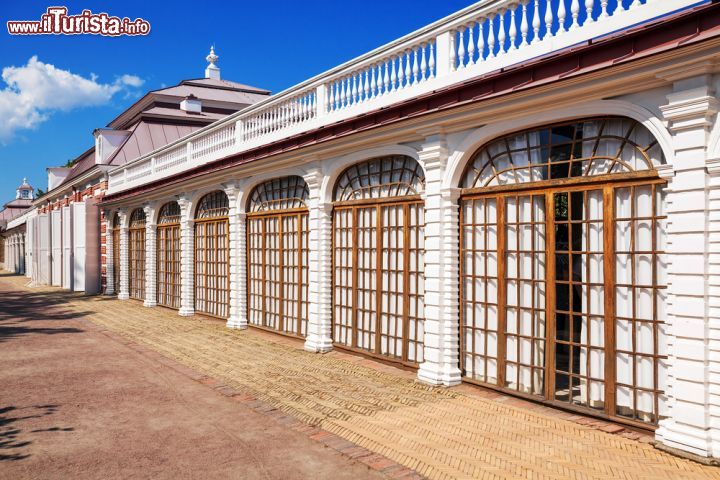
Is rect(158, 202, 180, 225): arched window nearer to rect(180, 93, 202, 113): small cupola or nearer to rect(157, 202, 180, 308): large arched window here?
rect(157, 202, 180, 308): large arched window

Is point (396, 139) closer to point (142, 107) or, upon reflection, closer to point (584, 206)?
point (584, 206)

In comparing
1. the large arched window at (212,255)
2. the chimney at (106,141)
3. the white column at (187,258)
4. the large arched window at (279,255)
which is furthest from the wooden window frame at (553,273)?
the chimney at (106,141)

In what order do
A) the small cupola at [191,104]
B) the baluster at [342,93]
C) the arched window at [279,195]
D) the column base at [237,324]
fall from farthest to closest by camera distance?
the small cupola at [191,104] < the column base at [237,324] < the arched window at [279,195] < the baluster at [342,93]

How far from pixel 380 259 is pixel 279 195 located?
3.88 m

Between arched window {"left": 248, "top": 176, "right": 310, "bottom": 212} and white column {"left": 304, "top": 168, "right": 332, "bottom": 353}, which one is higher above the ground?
arched window {"left": 248, "top": 176, "right": 310, "bottom": 212}

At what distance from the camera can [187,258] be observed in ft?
53.7

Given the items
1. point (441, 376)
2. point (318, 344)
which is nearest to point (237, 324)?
point (318, 344)

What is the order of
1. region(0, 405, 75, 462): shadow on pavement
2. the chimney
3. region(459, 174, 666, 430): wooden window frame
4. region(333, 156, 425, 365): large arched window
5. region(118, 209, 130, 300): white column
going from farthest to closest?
1. the chimney
2. region(118, 209, 130, 300): white column
3. region(333, 156, 425, 365): large arched window
4. region(459, 174, 666, 430): wooden window frame
5. region(0, 405, 75, 462): shadow on pavement

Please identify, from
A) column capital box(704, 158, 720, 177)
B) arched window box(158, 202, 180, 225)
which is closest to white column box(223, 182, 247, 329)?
arched window box(158, 202, 180, 225)

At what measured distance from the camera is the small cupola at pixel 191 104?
2462 cm

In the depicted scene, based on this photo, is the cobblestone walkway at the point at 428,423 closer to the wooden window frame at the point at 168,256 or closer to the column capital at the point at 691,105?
the column capital at the point at 691,105

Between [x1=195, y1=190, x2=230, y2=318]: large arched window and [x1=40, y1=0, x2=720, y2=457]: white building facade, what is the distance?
2678 millimetres

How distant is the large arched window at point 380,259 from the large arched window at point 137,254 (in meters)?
12.3

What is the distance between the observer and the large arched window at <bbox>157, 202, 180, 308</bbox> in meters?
17.6
